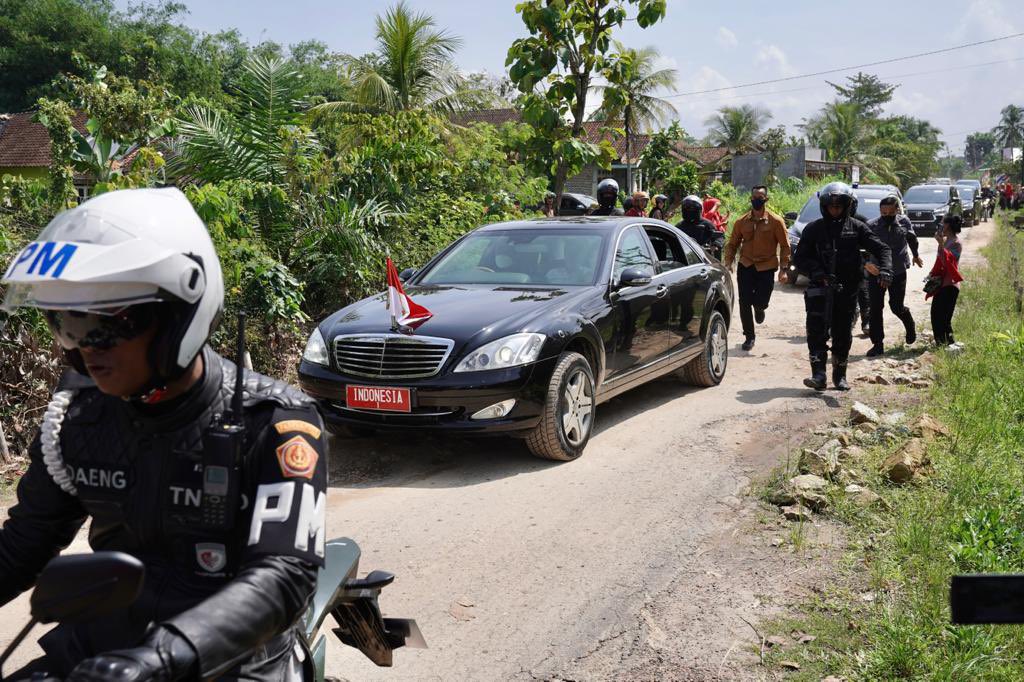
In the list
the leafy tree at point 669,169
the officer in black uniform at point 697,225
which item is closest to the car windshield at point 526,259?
the officer in black uniform at point 697,225

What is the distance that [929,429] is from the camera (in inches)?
263

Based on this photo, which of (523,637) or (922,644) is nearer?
(922,644)

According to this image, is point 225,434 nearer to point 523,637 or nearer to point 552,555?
point 523,637

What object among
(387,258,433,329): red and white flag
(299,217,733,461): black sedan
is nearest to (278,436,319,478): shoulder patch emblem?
(299,217,733,461): black sedan

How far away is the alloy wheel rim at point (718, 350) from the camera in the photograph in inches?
361

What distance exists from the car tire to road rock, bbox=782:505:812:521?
1.57 m

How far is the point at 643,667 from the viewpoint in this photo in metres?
3.73

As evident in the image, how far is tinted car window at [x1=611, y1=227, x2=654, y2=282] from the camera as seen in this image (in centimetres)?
755

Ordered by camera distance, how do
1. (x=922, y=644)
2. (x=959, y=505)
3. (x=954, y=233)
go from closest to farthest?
(x=922, y=644) → (x=959, y=505) → (x=954, y=233)

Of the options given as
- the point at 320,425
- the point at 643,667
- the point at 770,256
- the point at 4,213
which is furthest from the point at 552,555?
the point at 770,256

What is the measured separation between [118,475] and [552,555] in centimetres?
314

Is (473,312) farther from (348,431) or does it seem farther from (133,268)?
(133,268)

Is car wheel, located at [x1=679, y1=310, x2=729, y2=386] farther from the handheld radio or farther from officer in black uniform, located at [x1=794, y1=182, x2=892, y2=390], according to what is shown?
the handheld radio

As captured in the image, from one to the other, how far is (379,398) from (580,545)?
1821mm
